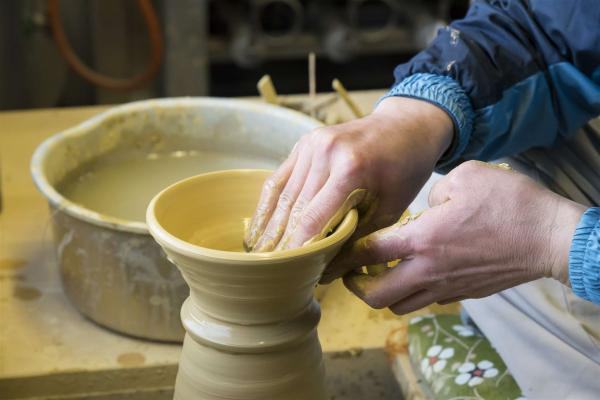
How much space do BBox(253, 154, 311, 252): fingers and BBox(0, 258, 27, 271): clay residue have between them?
0.73 meters

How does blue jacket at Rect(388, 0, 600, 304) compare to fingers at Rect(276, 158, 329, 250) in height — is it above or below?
above

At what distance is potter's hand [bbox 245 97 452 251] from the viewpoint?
0.94 m

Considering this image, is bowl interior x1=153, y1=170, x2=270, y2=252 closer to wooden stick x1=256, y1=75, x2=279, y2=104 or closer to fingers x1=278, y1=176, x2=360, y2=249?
fingers x1=278, y1=176, x2=360, y2=249

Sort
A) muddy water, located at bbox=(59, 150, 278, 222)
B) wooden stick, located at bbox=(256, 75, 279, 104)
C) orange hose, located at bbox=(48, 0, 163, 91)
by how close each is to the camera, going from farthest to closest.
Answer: orange hose, located at bbox=(48, 0, 163, 91) < wooden stick, located at bbox=(256, 75, 279, 104) < muddy water, located at bbox=(59, 150, 278, 222)

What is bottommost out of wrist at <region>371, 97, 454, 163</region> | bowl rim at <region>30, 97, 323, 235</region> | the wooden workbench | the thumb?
the wooden workbench

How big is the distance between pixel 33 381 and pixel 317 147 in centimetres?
65

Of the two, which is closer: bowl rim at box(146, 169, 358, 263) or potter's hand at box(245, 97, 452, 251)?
bowl rim at box(146, 169, 358, 263)

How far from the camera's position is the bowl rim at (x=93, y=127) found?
4.05 feet

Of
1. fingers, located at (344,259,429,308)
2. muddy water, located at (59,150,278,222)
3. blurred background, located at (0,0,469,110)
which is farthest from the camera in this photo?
blurred background, located at (0,0,469,110)

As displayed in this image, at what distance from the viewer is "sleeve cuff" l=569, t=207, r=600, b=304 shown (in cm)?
88

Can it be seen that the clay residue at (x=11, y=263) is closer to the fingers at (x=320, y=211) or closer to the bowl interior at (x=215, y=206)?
the bowl interior at (x=215, y=206)

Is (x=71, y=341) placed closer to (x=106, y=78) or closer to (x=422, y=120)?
(x=422, y=120)

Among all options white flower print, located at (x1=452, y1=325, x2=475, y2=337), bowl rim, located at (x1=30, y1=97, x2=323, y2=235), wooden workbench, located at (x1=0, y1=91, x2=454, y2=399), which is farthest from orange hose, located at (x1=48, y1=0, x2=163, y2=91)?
white flower print, located at (x1=452, y1=325, x2=475, y2=337)

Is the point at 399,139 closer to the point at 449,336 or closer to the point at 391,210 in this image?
the point at 391,210
